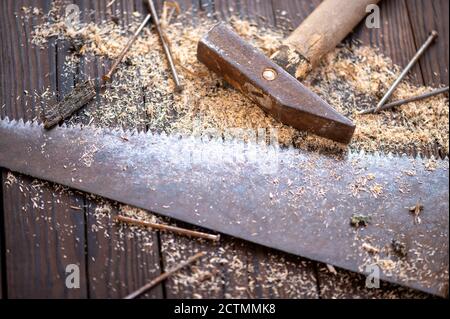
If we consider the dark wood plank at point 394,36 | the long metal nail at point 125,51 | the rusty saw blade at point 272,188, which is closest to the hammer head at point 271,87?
the rusty saw blade at point 272,188

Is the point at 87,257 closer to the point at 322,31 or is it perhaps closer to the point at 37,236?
the point at 37,236

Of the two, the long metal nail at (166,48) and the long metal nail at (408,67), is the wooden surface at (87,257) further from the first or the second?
the long metal nail at (408,67)

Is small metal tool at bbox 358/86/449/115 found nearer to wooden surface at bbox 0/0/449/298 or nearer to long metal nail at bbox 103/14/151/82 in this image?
wooden surface at bbox 0/0/449/298

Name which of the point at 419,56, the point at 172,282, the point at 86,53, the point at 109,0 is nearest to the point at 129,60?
the point at 86,53

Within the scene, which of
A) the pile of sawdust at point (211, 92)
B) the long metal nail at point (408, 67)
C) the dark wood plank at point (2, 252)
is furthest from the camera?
the long metal nail at point (408, 67)

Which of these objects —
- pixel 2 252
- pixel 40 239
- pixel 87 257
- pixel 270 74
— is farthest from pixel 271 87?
pixel 2 252
